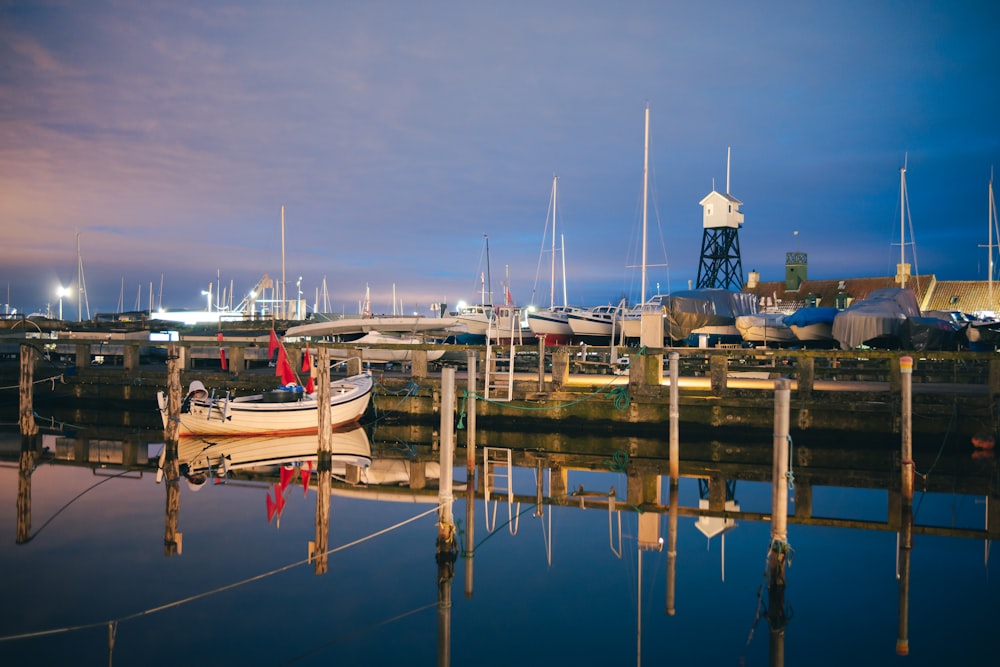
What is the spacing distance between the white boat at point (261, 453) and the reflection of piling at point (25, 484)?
3366 mm

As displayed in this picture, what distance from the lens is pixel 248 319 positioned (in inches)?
2168

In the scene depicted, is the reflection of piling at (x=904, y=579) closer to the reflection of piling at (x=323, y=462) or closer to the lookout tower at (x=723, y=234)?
the reflection of piling at (x=323, y=462)

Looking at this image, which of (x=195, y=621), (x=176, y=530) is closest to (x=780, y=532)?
(x=195, y=621)

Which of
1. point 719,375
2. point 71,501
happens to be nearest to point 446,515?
point 71,501

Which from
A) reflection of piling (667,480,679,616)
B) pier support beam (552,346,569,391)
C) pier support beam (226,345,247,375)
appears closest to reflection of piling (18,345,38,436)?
pier support beam (226,345,247,375)

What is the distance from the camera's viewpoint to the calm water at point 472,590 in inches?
354

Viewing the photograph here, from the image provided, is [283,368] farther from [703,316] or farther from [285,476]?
[703,316]

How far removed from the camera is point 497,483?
17641mm

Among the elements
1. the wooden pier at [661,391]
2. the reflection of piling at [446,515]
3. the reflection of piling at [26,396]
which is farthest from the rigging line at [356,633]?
the reflection of piling at [26,396]

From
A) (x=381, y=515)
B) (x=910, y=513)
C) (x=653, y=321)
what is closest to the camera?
(x=910, y=513)

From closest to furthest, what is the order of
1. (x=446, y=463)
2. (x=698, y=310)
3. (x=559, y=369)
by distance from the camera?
(x=446, y=463), (x=559, y=369), (x=698, y=310)

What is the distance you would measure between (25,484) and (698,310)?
3085 centimetres

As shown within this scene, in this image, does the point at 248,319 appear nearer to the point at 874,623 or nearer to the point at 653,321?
the point at 653,321

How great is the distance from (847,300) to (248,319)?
46202 mm
